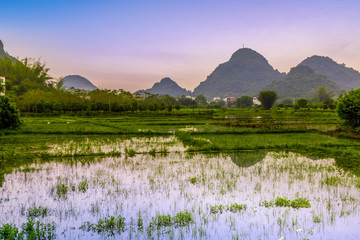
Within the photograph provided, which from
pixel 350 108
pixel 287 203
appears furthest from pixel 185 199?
pixel 350 108

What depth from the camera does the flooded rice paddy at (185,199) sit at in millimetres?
4949

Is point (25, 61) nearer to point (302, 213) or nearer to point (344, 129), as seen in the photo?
point (344, 129)

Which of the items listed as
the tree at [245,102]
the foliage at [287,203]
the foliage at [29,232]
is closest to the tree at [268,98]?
the tree at [245,102]

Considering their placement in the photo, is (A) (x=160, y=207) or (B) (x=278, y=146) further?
(B) (x=278, y=146)

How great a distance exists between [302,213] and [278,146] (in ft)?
30.0

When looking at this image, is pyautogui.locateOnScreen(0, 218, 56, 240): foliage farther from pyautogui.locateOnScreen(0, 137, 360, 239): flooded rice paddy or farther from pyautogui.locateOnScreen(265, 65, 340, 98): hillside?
pyautogui.locateOnScreen(265, 65, 340, 98): hillside

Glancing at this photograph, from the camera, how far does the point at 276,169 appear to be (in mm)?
9555

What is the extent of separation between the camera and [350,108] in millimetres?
18359

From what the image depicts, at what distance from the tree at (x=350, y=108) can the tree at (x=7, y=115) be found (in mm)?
23405

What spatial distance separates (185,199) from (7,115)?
18.1 metres

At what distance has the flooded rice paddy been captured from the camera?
4.95 metres

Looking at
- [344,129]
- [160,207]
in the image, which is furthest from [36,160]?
[344,129]

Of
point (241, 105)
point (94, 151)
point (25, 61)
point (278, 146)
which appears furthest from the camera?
point (241, 105)

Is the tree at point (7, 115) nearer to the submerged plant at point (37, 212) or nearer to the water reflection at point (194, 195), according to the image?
the water reflection at point (194, 195)
